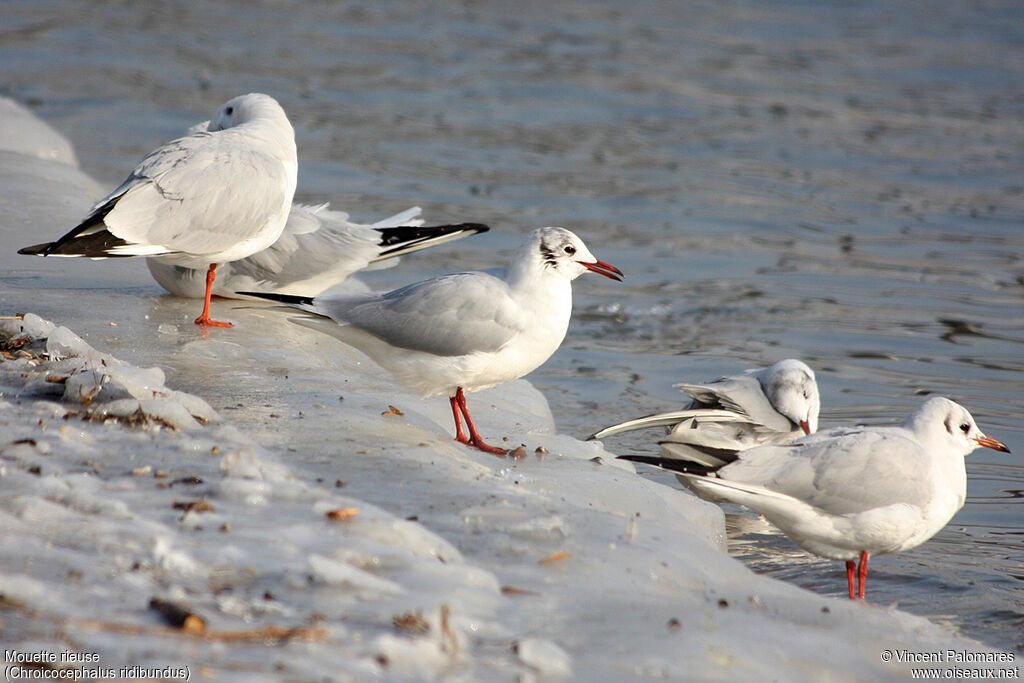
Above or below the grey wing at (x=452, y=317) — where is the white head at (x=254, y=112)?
above

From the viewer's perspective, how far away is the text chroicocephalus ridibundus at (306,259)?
247 inches

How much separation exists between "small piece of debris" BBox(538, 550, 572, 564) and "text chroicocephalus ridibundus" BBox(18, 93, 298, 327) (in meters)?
2.98

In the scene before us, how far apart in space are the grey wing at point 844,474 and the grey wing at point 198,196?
8.92ft

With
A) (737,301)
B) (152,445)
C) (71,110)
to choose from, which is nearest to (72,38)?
(71,110)

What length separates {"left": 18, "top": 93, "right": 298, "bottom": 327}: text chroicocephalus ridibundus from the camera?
533 centimetres

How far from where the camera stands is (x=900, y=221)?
35.8 ft

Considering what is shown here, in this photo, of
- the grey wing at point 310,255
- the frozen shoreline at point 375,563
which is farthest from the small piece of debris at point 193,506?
the grey wing at point 310,255

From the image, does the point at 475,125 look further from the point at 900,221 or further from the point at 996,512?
the point at 996,512

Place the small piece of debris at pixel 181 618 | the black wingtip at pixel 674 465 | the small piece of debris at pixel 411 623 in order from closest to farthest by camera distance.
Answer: the small piece of debris at pixel 181 618 < the small piece of debris at pixel 411 623 < the black wingtip at pixel 674 465

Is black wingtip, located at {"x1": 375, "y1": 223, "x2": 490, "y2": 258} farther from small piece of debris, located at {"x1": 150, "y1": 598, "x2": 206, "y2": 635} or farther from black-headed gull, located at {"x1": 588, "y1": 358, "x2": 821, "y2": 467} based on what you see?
small piece of debris, located at {"x1": 150, "y1": 598, "x2": 206, "y2": 635}

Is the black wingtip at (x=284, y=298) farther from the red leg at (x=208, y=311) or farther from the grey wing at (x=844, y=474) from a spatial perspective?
the grey wing at (x=844, y=474)

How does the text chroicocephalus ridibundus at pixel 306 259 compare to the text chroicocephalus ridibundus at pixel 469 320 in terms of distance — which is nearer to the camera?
the text chroicocephalus ridibundus at pixel 469 320

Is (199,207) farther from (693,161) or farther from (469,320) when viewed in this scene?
(693,161)

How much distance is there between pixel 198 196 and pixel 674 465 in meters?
2.71
